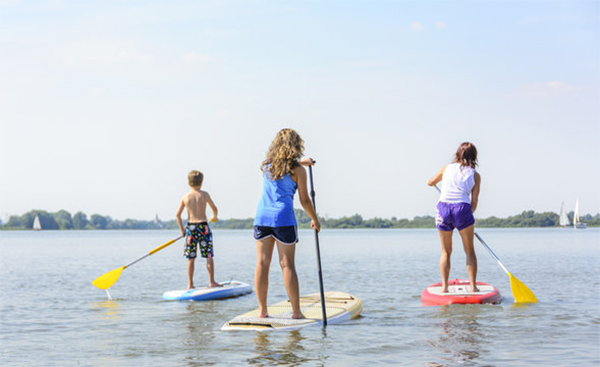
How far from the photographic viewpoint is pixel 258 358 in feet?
19.6

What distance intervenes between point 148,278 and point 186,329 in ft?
27.6

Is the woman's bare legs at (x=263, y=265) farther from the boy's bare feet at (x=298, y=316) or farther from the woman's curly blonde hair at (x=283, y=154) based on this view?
the woman's curly blonde hair at (x=283, y=154)

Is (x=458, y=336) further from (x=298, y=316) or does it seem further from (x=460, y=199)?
(x=460, y=199)

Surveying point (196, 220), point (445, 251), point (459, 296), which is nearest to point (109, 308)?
point (196, 220)

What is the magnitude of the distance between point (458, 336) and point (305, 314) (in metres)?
1.76

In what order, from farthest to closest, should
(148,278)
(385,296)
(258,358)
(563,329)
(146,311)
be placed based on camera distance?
(148,278), (385,296), (146,311), (563,329), (258,358)

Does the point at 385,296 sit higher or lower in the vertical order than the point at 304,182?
lower

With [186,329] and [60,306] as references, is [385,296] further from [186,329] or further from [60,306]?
[60,306]

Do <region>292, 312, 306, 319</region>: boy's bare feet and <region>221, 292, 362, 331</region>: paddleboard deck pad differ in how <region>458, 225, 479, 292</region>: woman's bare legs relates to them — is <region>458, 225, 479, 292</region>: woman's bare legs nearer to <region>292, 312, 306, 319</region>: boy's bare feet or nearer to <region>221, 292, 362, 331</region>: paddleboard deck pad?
<region>221, 292, 362, 331</region>: paddleboard deck pad

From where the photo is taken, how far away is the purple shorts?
29.3 ft

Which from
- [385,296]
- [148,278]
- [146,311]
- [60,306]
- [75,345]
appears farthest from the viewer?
[148,278]

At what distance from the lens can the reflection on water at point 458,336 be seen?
600 centimetres

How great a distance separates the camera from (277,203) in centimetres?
706

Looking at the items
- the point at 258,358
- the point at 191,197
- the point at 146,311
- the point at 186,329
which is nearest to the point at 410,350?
the point at 258,358
